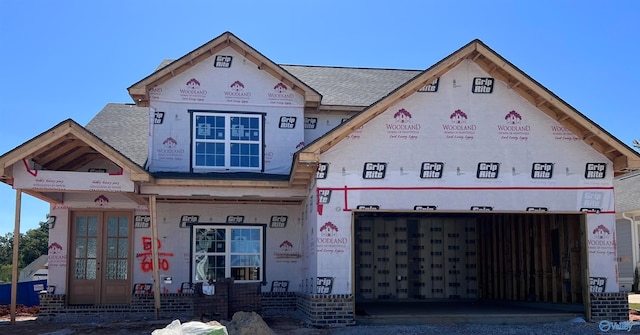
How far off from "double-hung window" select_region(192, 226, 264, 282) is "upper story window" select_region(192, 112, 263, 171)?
1.90 m

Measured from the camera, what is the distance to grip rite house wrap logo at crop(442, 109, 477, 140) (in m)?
14.8

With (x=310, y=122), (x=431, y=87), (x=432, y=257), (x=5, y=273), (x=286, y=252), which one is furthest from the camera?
(x=5, y=273)

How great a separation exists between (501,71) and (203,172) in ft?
26.4

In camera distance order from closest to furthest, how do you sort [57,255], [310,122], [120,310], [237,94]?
[120,310] < [57,255] < [237,94] < [310,122]

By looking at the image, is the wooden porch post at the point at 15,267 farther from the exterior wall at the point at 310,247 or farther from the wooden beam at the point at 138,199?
the exterior wall at the point at 310,247

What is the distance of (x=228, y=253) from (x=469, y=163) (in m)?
7.13

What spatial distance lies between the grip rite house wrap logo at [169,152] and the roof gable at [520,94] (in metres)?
4.24

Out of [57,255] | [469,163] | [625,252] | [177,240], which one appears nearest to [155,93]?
[177,240]

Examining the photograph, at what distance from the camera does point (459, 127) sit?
1482cm

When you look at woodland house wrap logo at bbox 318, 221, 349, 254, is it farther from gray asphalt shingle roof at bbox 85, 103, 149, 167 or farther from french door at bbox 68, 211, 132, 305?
french door at bbox 68, 211, 132, 305

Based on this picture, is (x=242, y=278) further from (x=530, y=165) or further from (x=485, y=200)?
(x=530, y=165)

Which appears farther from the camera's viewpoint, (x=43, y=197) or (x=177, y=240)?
(x=177, y=240)

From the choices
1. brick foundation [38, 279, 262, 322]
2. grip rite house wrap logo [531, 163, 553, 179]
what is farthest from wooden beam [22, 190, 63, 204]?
grip rite house wrap logo [531, 163, 553, 179]

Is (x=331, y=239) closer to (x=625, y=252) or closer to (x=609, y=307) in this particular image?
(x=609, y=307)
